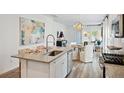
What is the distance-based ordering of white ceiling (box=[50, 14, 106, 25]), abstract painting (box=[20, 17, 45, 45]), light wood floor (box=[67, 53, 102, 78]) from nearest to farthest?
light wood floor (box=[67, 53, 102, 78])
abstract painting (box=[20, 17, 45, 45])
white ceiling (box=[50, 14, 106, 25])

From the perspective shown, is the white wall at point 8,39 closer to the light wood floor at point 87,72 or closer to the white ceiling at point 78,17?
the white ceiling at point 78,17

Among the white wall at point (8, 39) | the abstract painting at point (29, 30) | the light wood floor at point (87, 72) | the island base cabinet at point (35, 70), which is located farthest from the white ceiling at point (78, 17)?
the island base cabinet at point (35, 70)

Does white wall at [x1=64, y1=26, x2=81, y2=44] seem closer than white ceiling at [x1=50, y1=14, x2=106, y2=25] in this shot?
No

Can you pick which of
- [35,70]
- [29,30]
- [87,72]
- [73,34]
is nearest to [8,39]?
[29,30]

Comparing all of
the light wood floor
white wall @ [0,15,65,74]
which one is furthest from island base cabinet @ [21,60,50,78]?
white wall @ [0,15,65,74]

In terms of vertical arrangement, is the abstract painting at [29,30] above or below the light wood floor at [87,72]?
above

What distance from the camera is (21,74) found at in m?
1.93

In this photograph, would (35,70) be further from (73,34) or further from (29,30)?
(73,34)

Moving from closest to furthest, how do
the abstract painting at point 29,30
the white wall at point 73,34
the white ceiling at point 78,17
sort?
the abstract painting at point 29,30 < the white ceiling at point 78,17 < the white wall at point 73,34

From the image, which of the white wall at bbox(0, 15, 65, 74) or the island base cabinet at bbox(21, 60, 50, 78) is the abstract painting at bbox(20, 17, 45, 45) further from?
the island base cabinet at bbox(21, 60, 50, 78)

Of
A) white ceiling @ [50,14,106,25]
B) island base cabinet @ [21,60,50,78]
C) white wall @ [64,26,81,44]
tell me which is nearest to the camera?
island base cabinet @ [21,60,50,78]
